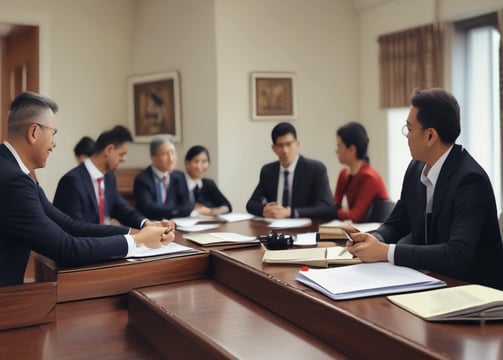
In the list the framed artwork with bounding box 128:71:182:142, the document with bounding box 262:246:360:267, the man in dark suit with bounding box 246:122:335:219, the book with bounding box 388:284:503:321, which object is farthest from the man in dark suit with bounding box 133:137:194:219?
the book with bounding box 388:284:503:321

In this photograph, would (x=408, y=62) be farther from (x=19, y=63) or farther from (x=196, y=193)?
(x=19, y=63)

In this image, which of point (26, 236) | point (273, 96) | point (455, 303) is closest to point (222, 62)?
point (273, 96)

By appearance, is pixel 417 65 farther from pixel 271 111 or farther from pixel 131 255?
pixel 131 255

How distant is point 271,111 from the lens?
5977 mm

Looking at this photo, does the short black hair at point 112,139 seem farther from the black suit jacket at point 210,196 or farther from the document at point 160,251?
the black suit jacket at point 210,196

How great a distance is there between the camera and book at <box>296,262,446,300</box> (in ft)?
5.65

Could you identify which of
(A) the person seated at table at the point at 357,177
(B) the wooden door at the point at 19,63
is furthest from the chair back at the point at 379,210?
(B) the wooden door at the point at 19,63

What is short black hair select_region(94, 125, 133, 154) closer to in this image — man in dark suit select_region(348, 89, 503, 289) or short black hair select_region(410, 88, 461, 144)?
man in dark suit select_region(348, 89, 503, 289)

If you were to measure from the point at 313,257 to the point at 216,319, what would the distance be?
0.50m

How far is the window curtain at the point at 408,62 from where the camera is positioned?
17.4 ft

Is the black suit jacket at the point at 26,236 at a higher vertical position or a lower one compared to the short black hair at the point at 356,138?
lower

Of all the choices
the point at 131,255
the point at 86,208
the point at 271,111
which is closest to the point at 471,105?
the point at 271,111

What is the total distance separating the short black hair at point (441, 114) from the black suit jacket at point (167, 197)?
2422mm

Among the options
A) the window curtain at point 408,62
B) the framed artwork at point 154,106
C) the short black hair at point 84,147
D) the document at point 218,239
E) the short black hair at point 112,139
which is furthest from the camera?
the framed artwork at point 154,106
